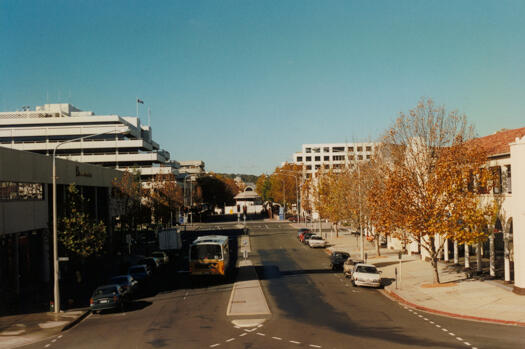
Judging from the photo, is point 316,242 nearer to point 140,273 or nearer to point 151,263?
point 151,263

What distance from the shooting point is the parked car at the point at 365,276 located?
105 ft

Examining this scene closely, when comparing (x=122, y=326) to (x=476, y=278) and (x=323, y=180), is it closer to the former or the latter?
(x=476, y=278)

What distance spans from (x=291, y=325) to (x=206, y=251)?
45.7 feet

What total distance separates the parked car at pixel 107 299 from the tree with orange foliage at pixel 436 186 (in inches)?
678

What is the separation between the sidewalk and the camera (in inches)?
830

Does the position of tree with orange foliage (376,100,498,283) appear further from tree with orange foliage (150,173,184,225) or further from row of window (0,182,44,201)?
tree with orange foliage (150,173,184,225)

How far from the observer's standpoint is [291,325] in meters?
21.3

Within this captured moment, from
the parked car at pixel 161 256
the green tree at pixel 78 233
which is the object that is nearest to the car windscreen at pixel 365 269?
the green tree at pixel 78 233

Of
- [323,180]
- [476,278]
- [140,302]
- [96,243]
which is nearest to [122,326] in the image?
[140,302]

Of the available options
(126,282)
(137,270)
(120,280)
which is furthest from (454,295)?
(137,270)

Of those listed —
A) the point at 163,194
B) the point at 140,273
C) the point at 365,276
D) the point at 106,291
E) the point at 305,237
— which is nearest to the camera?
the point at 106,291

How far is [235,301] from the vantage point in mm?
27328

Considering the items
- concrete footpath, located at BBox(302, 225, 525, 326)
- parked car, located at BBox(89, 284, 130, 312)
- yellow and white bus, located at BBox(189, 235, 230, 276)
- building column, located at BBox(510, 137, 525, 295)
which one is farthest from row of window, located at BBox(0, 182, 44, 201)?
building column, located at BBox(510, 137, 525, 295)

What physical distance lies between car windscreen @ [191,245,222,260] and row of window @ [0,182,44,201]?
12.3 meters
